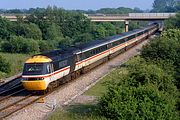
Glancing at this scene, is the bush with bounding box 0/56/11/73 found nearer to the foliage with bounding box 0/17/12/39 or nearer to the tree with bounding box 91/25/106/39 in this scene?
the foliage with bounding box 0/17/12/39

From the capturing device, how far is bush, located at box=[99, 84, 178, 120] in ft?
59.1

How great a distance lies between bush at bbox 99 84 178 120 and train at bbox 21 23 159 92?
6.58m

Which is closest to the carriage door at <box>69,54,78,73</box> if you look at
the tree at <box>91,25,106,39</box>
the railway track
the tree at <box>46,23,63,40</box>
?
the railway track

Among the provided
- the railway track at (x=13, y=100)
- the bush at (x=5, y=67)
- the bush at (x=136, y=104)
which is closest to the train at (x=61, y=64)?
the railway track at (x=13, y=100)

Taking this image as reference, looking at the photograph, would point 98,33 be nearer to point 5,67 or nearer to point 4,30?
point 4,30

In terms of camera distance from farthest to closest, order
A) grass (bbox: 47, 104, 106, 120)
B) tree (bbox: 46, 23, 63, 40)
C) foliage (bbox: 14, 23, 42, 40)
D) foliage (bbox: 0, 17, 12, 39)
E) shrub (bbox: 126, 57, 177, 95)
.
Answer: tree (bbox: 46, 23, 63, 40) → foliage (bbox: 0, 17, 12, 39) → foliage (bbox: 14, 23, 42, 40) → shrub (bbox: 126, 57, 177, 95) → grass (bbox: 47, 104, 106, 120)

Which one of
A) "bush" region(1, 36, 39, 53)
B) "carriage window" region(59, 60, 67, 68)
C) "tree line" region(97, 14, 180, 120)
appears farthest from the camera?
"bush" region(1, 36, 39, 53)

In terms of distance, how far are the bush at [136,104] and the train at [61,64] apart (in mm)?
6576

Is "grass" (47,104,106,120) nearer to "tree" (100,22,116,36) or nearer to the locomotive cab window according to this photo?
the locomotive cab window

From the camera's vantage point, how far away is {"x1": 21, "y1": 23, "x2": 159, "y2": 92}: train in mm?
25216

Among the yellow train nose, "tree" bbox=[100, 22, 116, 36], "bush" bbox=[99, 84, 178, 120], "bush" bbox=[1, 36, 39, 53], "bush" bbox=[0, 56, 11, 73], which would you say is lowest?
"tree" bbox=[100, 22, 116, 36]

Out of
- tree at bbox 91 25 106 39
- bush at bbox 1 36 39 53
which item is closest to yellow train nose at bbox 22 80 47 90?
bush at bbox 1 36 39 53

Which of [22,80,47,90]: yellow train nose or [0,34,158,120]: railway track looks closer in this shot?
[0,34,158,120]: railway track

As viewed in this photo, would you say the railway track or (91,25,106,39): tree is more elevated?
the railway track
